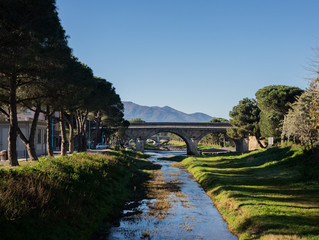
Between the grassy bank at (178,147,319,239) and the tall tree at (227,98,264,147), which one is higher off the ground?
the tall tree at (227,98,264,147)

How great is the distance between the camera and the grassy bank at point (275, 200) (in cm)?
1411

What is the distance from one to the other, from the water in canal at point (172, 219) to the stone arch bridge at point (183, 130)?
231ft

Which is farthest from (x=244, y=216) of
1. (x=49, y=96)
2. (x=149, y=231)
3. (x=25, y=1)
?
(x=49, y=96)

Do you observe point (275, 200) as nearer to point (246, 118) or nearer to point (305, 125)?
point (305, 125)

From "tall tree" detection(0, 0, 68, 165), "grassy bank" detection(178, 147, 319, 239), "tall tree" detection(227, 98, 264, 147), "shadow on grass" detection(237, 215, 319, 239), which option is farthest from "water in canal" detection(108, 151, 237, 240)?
"tall tree" detection(227, 98, 264, 147)

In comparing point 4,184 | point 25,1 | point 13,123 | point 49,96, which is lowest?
point 4,184

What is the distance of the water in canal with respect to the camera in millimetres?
15234

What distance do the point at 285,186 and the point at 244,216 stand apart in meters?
8.28

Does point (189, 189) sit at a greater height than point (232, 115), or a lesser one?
lesser

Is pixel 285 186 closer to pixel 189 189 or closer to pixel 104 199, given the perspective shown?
pixel 189 189

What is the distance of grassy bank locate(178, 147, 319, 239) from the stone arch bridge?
63317 millimetres

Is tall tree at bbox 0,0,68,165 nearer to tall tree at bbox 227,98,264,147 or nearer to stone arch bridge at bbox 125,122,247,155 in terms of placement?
tall tree at bbox 227,98,264,147

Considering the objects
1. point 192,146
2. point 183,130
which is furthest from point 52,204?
point 183,130

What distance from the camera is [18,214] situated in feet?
36.1
